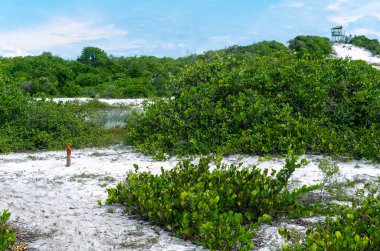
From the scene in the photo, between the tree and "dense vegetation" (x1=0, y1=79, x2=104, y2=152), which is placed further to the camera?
the tree

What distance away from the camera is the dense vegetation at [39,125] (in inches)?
487

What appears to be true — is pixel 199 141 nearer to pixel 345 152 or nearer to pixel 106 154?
pixel 106 154

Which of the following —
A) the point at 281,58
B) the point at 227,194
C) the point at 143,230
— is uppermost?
the point at 281,58

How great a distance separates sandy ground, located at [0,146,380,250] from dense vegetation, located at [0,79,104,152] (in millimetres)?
681

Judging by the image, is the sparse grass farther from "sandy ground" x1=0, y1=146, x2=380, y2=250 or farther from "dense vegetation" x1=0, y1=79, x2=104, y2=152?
"dense vegetation" x1=0, y1=79, x2=104, y2=152

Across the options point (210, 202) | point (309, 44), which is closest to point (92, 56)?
point (309, 44)

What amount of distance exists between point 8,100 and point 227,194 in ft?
30.9

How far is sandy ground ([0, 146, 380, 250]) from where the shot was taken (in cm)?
569

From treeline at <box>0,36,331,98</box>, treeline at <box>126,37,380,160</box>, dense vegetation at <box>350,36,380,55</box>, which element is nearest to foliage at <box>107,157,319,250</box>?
treeline at <box>126,37,380,160</box>

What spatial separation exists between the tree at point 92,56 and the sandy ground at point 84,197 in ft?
107

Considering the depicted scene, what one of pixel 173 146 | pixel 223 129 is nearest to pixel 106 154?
pixel 173 146

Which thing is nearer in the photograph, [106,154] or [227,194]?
[227,194]

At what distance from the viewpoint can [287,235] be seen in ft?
16.5

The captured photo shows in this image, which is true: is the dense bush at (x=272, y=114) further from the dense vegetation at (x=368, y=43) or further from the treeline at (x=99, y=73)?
the dense vegetation at (x=368, y=43)
